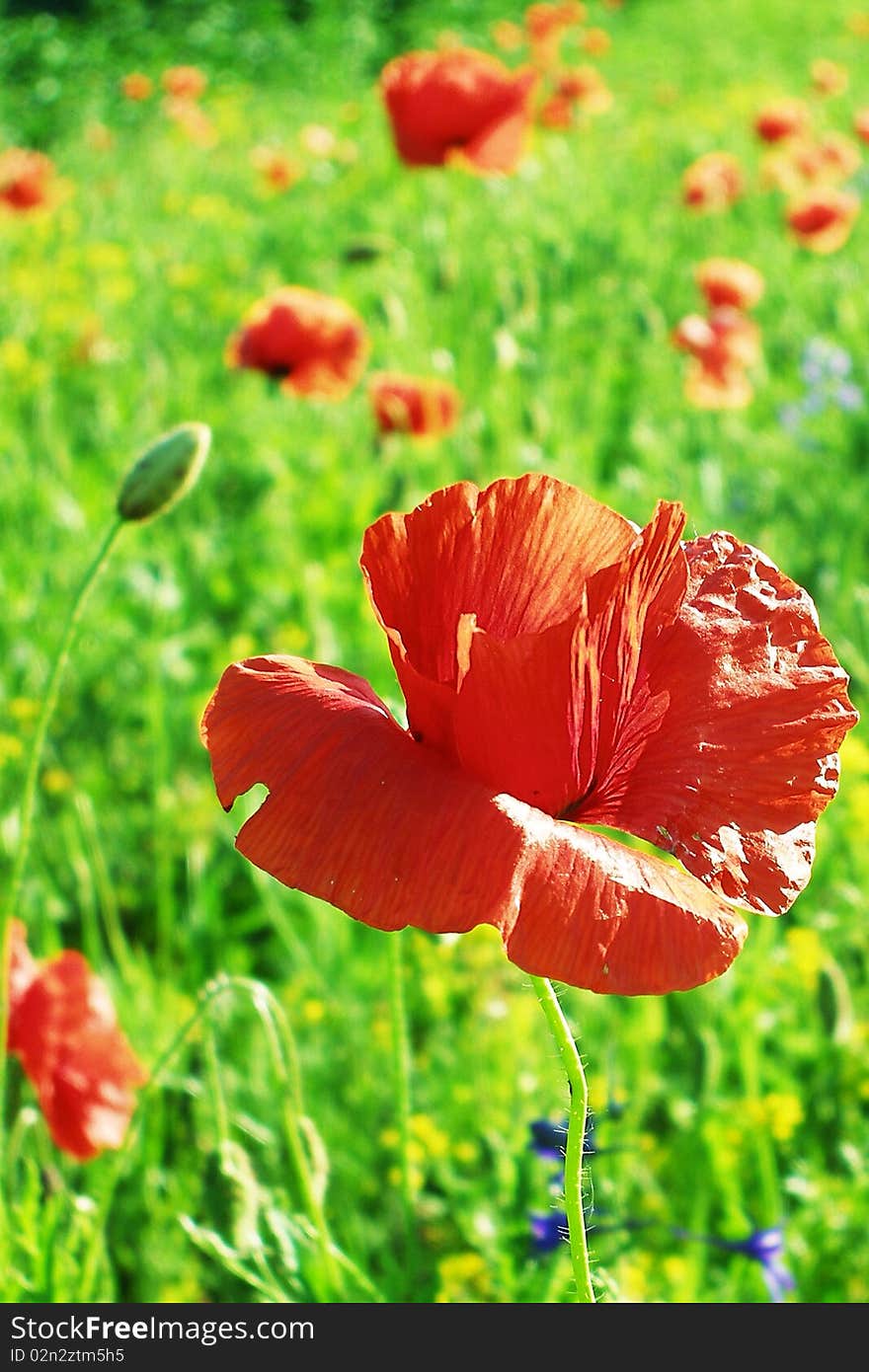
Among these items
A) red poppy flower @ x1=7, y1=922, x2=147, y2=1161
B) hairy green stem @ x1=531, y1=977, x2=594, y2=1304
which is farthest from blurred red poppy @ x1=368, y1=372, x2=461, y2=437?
hairy green stem @ x1=531, y1=977, x2=594, y2=1304

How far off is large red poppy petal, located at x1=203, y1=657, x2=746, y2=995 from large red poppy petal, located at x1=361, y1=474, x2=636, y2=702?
6 cm

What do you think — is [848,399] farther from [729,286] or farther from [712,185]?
[712,185]

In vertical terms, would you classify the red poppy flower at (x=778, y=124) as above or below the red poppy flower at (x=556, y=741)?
below

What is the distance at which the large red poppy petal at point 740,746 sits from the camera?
590 millimetres

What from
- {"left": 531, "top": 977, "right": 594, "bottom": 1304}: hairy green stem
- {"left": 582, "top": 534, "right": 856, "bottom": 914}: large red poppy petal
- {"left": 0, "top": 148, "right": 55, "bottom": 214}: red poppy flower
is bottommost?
{"left": 0, "top": 148, "right": 55, "bottom": 214}: red poppy flower

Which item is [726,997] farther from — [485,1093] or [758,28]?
[758,28]

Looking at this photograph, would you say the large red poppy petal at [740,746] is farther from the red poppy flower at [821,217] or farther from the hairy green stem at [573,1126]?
the red poppy flower at [821,217]

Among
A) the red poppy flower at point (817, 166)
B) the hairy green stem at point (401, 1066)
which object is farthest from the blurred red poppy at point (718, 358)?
the hairy green stem at point (401, 1066)

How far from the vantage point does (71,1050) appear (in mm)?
1093

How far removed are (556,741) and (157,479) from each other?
0.44m

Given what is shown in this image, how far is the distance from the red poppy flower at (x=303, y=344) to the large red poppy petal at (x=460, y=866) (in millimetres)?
1827

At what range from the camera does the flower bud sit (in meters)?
0.92

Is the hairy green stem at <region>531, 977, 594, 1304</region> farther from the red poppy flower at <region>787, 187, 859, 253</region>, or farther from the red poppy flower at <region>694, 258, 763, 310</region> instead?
the red poppy flower at <region>787, 187, 859, 253</region>

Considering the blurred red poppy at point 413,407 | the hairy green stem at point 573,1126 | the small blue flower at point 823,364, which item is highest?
the hairy green stem at point 573,1126
